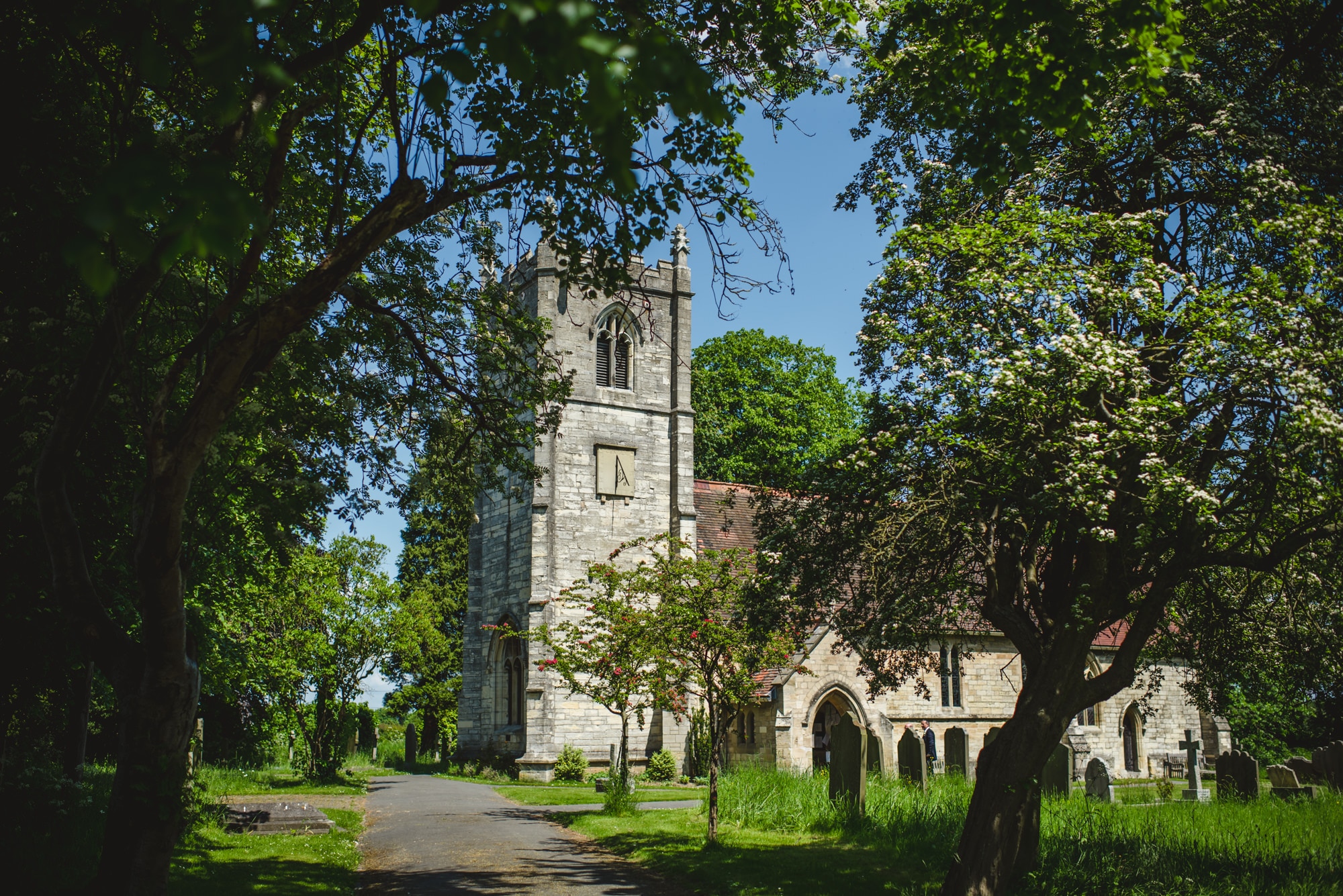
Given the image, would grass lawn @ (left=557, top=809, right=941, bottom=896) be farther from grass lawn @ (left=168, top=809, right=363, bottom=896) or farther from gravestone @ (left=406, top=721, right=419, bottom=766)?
gravestone @ (left=406, top=721, right=419, bottom=766)

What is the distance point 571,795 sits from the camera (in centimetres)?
2169

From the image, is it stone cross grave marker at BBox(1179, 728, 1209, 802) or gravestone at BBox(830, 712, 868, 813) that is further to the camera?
stone cross grave marker at BBox(1179, 728, 1209, 802)

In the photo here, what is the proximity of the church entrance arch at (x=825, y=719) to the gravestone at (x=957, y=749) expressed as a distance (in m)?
2.71

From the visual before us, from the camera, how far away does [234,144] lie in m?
6.67

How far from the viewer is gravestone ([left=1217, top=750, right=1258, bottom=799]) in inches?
644

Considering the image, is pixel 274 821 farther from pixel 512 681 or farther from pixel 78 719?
pixel 512 681

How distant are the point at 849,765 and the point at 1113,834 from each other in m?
4.18

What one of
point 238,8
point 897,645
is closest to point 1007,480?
point 897,645

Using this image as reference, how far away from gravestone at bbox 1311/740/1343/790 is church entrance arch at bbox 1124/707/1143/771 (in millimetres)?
10982

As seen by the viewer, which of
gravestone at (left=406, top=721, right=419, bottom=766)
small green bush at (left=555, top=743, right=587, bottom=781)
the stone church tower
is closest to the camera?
small green bush at (left=555, top=743, right=587, bottom=781)

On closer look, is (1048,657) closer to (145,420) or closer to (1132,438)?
(1132,438)

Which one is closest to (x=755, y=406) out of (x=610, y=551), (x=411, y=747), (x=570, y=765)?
(x=610, y=551)

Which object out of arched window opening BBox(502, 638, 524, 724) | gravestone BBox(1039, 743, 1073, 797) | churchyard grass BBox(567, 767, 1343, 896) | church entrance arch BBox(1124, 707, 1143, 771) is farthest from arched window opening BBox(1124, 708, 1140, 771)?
arched window opening BBox(502, 638, 524, 724)

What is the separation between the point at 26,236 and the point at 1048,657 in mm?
10296
